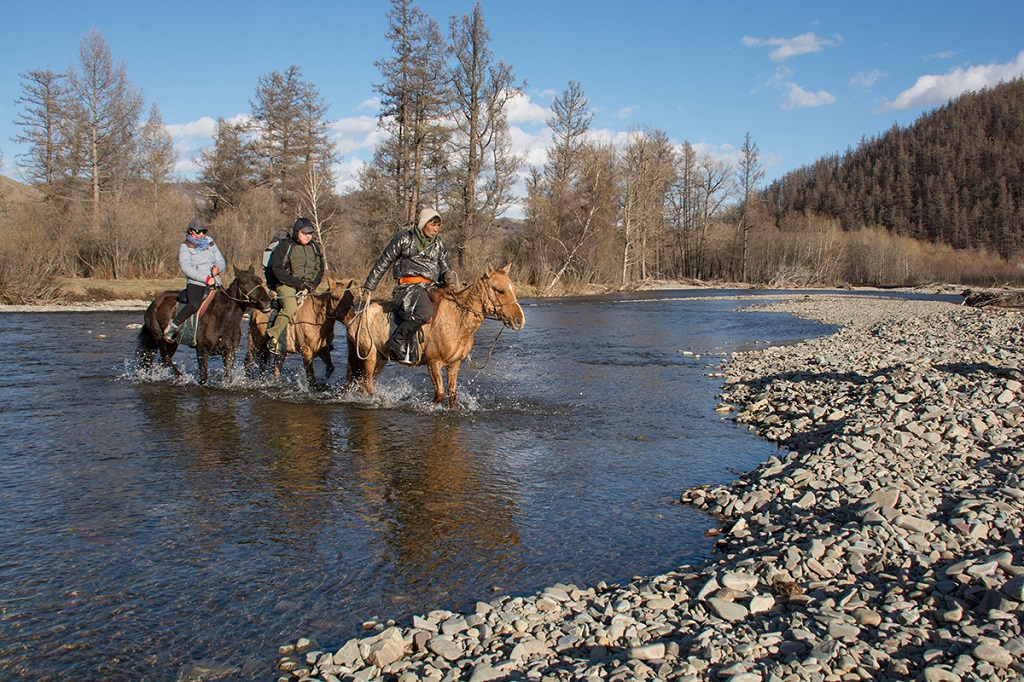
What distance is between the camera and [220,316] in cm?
1203

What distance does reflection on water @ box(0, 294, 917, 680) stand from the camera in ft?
14.2

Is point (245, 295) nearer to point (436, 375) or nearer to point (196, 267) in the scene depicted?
point (196, 267)

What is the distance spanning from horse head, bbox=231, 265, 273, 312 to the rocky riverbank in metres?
8.17

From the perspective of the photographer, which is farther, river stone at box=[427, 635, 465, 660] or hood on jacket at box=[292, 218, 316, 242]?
hood on jacket at box=[292, 218, 316, 242]

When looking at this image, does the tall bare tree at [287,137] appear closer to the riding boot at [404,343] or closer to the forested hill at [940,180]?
the riding boot at [404,343]

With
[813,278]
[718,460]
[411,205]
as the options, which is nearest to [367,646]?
[718,460]

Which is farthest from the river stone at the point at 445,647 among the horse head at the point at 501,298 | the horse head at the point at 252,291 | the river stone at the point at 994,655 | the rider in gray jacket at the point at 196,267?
the rider in gray jacket at the point at 196,267

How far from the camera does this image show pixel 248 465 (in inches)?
301

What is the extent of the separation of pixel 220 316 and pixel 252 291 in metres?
0.80

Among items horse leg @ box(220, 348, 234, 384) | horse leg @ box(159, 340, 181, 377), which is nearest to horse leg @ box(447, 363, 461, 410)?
horse leg @ box(220, 348, 234, 384)

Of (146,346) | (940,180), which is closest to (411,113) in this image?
(146,346)

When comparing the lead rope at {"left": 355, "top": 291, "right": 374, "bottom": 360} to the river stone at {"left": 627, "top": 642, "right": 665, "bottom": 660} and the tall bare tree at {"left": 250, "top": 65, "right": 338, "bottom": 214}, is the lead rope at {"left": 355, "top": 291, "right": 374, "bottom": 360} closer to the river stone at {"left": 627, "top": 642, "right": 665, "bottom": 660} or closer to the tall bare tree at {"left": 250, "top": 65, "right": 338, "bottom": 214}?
the river stone at {"left": 627, "top": 642, "right": 665, "bottom": 660}

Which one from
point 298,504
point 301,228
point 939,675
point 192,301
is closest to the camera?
point 939,675

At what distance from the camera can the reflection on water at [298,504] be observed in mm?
4340
